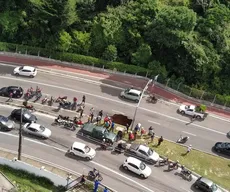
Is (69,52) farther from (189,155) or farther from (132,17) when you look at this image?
(189,155)

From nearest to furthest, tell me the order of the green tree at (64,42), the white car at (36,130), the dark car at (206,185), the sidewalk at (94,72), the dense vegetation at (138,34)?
the dark car at (206,185) < the white car at (36,130) < the sidewalk at (94,72) < the dense vegetation at (138,34) < the green tree at (64,42)

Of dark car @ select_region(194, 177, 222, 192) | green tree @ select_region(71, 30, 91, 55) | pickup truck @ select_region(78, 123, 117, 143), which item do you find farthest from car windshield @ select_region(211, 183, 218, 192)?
green tree @ select_region(71, 30, 91, 55)

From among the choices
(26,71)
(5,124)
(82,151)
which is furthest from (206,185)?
(26,71)

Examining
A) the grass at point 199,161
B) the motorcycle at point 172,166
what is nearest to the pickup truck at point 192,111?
the grass at point 199,161

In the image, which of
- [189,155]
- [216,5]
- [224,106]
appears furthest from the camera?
[216,5]

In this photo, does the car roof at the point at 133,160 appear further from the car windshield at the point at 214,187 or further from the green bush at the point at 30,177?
the green bush at the point at 30,177

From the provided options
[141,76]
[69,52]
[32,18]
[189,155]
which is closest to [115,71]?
[141,76]
